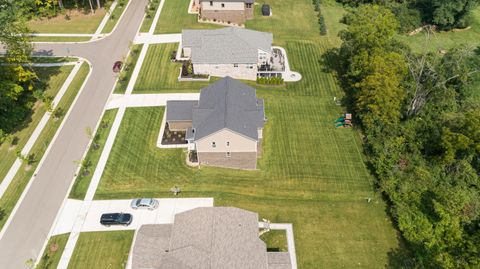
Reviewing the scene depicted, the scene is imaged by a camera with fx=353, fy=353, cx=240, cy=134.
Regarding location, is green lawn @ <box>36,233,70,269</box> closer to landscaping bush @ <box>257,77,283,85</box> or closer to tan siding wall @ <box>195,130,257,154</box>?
tan siding wall @ <box>195,130,257,154</box>

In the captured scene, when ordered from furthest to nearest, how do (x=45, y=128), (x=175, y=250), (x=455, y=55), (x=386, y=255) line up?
(x=455, y=55) → (x=45, y=128) → (x=386, y=255) → (x=175, y=250)

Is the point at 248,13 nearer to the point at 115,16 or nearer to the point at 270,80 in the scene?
the point at 270,80

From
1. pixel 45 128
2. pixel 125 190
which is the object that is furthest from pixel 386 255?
pixel 45 128

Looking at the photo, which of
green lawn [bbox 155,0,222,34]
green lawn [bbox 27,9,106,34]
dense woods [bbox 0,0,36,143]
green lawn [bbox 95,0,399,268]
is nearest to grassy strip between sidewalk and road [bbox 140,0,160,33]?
green lawn [bbox 155,0,222,34]

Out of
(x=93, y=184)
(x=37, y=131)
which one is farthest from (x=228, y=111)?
(x=37, y=131)

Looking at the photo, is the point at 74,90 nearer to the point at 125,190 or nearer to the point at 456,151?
the point at 125,190

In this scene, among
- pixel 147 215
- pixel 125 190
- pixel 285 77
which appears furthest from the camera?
pixel 285 77

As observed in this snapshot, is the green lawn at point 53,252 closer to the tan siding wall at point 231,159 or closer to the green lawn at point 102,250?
the green lawn at point 102,250
